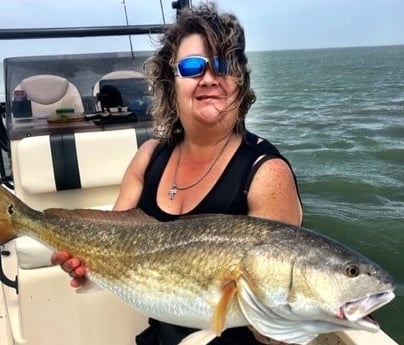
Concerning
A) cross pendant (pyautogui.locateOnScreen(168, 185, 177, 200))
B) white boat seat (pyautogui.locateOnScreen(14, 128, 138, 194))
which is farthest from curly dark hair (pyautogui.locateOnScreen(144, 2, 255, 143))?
white boat seat (pyautogui.locateOnScreen(14, 128, 138, 194))

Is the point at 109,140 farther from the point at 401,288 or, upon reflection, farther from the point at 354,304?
the point at 401,288

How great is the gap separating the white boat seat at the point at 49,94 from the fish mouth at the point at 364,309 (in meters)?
3.24

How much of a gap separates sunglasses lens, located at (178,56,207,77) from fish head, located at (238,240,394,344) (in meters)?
0.78

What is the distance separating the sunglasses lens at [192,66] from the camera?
2277 millimetres

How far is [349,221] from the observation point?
1022cm

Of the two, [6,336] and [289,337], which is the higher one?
[289,337]

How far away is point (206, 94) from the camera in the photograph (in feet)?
7.56

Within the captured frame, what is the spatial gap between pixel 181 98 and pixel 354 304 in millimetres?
1107

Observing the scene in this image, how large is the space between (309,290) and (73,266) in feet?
3.40

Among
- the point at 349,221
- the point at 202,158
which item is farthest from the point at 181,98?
the point at 349,221

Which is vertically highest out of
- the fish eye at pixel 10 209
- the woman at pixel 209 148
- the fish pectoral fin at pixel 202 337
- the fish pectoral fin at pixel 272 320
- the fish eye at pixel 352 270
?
the woman at pixel 209 148

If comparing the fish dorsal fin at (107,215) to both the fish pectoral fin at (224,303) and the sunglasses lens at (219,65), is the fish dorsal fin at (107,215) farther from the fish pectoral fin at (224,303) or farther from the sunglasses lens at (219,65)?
the sunglasses lens at (219,65)

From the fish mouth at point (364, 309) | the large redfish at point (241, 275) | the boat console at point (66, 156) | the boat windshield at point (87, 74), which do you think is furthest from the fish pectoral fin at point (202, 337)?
the boat windshield at point (87, 74)

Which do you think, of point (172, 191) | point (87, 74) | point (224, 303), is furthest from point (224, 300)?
point (87, 74)
